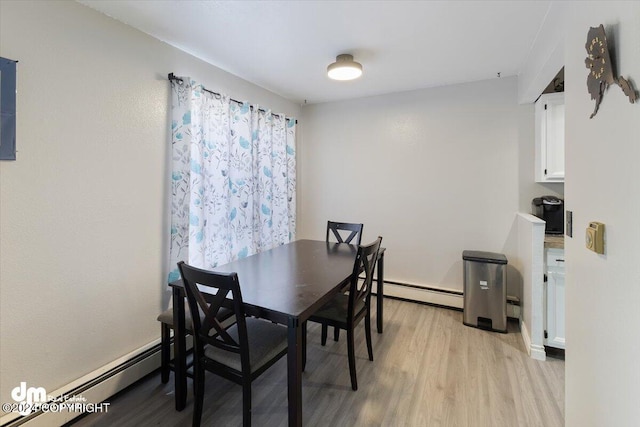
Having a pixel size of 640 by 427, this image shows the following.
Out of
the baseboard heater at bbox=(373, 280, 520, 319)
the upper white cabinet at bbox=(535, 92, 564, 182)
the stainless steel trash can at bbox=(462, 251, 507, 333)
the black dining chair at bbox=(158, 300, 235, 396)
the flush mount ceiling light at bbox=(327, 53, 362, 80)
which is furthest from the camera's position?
the baseboard heater at bbox=(373, 280, 520, 319)

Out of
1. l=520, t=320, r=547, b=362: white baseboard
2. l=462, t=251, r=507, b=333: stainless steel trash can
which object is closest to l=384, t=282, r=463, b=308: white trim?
l=462, t=251, r=507, b=333: stainless steel trash can

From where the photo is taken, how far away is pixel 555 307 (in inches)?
85.8

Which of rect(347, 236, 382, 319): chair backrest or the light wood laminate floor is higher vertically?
rect(347, 236, 382, 319): chair backrest

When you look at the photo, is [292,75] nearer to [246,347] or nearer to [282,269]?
[282,269]

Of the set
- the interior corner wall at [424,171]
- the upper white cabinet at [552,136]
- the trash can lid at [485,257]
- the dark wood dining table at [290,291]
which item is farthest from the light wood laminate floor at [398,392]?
the upper white cabinet at [552,136]

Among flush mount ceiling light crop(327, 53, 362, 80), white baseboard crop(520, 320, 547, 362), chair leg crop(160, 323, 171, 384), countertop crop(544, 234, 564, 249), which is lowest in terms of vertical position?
white baseboard crop(520, 320, 547, 362)

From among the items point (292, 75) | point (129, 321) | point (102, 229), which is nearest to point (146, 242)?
point (102, 229)

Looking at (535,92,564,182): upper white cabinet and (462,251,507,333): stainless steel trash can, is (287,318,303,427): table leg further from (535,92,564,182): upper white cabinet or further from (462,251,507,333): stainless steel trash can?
(535,92,564,182): upper white cabinet

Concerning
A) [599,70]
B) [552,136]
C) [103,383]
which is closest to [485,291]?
[552,136]

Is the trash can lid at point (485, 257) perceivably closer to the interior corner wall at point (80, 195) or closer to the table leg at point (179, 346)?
the table leg at point (179, 346)

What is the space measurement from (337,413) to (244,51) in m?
2.71

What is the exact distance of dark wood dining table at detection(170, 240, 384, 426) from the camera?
1.32 meters

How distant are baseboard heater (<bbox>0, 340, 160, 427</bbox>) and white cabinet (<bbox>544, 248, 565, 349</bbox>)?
3.02 metres

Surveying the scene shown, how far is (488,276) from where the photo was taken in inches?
104
